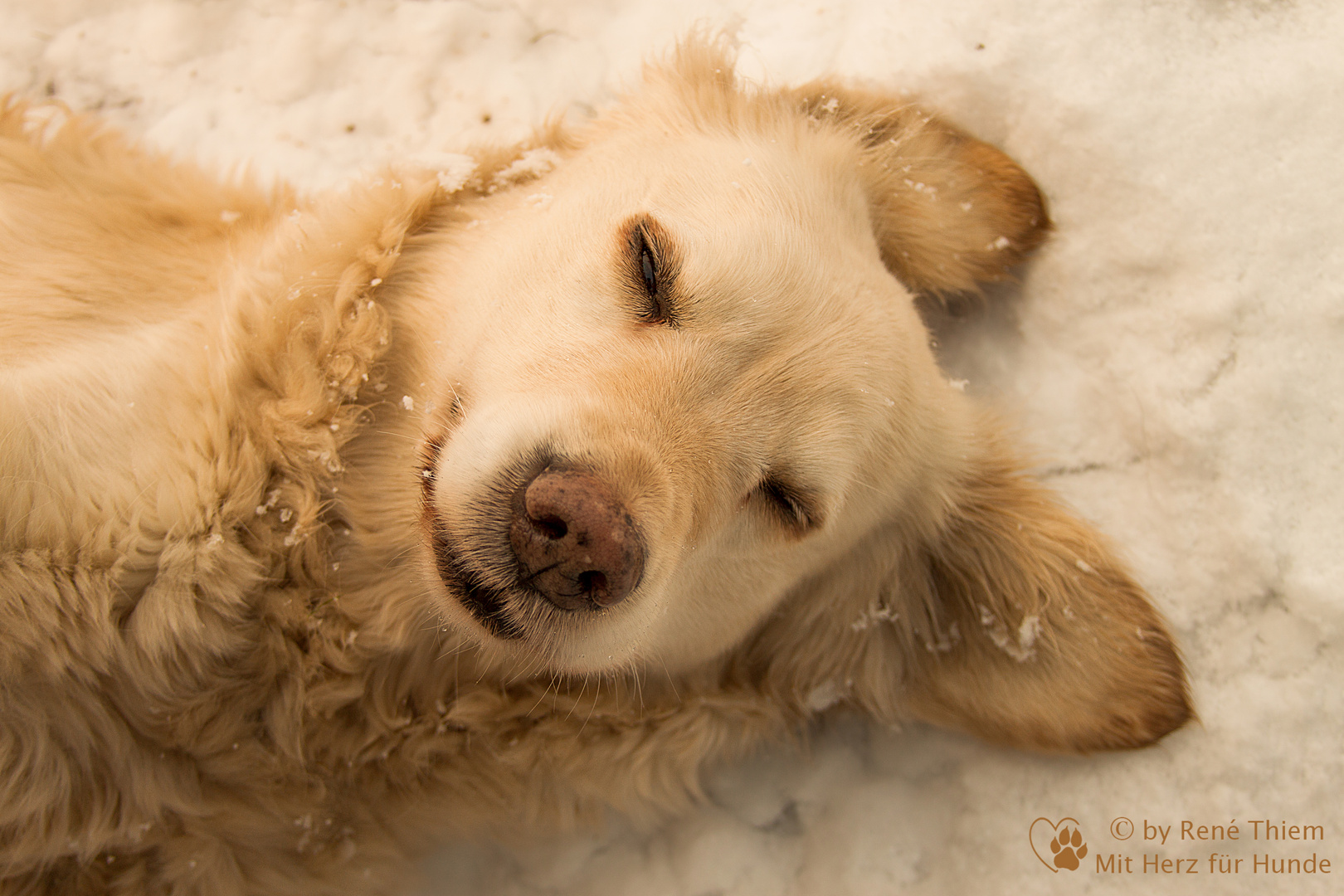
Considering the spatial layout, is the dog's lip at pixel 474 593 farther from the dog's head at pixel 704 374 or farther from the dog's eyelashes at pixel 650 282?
the dog's eyelashes at pixel 650 282

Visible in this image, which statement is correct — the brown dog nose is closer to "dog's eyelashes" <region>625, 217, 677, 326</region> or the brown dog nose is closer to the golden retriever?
the golden retriever

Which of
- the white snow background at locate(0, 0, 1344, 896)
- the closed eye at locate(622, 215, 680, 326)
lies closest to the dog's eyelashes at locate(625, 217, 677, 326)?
the closed eye at locate(622, 215, 680, 326)

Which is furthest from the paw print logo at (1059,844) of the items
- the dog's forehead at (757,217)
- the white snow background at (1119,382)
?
the dog's forehead at (757,217)

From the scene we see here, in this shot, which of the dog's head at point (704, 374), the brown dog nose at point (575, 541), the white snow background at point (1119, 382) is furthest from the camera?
the white snow background at point (1119, 382)

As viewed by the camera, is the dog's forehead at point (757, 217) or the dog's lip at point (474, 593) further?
the dog's forehead at point (757, 217)

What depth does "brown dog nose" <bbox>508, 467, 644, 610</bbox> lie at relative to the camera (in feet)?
4.65

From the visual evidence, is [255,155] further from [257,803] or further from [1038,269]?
[1038,269]

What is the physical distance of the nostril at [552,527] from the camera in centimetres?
142

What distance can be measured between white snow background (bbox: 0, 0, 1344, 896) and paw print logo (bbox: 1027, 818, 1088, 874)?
2cm

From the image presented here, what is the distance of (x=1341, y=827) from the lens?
2.15 metres

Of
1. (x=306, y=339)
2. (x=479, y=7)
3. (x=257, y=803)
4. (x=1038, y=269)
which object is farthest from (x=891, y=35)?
(x=257, y=803)

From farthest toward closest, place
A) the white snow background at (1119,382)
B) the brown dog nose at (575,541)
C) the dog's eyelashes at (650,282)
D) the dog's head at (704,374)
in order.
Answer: the white snow background at (1119,382)
the dog's eyelashes at (650,282)
the dog's head at (704,374)
the brown dog nose at (575,541)

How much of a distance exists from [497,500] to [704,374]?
51cm

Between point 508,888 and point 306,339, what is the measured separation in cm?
160
